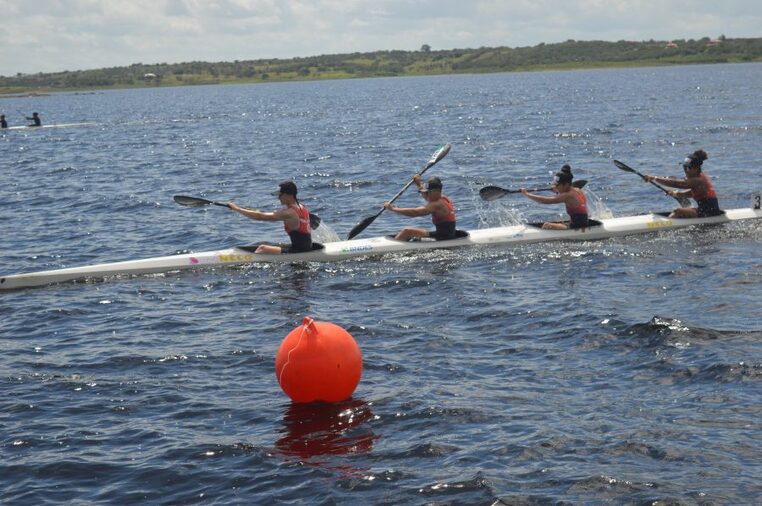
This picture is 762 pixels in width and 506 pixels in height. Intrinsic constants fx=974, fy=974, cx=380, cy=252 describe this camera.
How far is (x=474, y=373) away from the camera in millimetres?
12562

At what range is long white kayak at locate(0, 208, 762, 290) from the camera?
1844cm

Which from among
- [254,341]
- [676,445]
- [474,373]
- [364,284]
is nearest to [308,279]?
[364,284]

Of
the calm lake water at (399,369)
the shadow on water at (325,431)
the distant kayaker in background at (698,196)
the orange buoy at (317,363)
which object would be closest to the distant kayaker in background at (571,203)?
the calm lake water at (399,369)

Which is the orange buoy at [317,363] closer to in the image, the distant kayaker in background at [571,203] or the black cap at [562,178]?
the black cap at [562,178]

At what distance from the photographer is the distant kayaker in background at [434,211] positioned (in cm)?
1964

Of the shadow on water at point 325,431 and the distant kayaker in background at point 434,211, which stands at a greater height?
the distant kayaker in background at point 434,211

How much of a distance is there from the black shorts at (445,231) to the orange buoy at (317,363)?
8.97m

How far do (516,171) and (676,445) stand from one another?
27088 millimetres

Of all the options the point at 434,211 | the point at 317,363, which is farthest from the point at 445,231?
the point at 317,363

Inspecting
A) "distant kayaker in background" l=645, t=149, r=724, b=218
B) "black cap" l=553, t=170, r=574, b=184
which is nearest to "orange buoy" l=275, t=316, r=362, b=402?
"black cap" l=553, t=170, r=574, b=184

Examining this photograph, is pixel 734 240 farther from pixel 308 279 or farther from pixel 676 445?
pixel 676 445

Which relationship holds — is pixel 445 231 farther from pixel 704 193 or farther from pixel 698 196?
pixel 704 193

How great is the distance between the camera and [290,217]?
1906cm

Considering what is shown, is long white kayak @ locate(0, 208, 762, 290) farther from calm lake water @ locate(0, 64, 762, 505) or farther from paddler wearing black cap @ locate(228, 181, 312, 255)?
calm lake water @ locate(0, 64, 762, 505)
